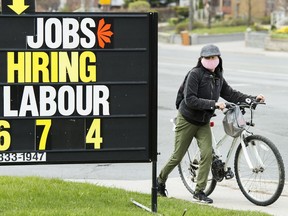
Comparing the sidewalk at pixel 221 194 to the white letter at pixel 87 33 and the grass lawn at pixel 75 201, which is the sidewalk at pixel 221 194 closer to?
the grass lawn at pixel 75 201

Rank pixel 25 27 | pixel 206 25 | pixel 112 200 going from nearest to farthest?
pixel 25 27 → pixel 112 200 → pixel 206 25

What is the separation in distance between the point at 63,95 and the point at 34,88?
0.27 m

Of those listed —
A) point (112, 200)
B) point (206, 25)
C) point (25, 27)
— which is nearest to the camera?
point (25, 27)

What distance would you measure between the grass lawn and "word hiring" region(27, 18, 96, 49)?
147 cm

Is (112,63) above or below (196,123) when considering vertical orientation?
above

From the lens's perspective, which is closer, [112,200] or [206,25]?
[112,200]

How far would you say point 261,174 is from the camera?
9422mm

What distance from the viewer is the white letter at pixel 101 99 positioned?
802cm

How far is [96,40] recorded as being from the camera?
7984 mm

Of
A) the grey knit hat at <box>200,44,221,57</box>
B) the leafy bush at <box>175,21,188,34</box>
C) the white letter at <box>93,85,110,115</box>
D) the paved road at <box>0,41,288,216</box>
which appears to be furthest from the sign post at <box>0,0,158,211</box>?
the leafy bush at <box>175,21,188,34</box>

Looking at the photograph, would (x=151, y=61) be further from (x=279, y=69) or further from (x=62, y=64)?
(x=279, y=69)

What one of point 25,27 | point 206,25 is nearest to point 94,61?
point 25,27

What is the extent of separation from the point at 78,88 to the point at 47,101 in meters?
0.30

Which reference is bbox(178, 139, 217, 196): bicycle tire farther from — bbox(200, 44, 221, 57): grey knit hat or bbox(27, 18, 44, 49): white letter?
bbox(27, 18, 44, 49): white letter
